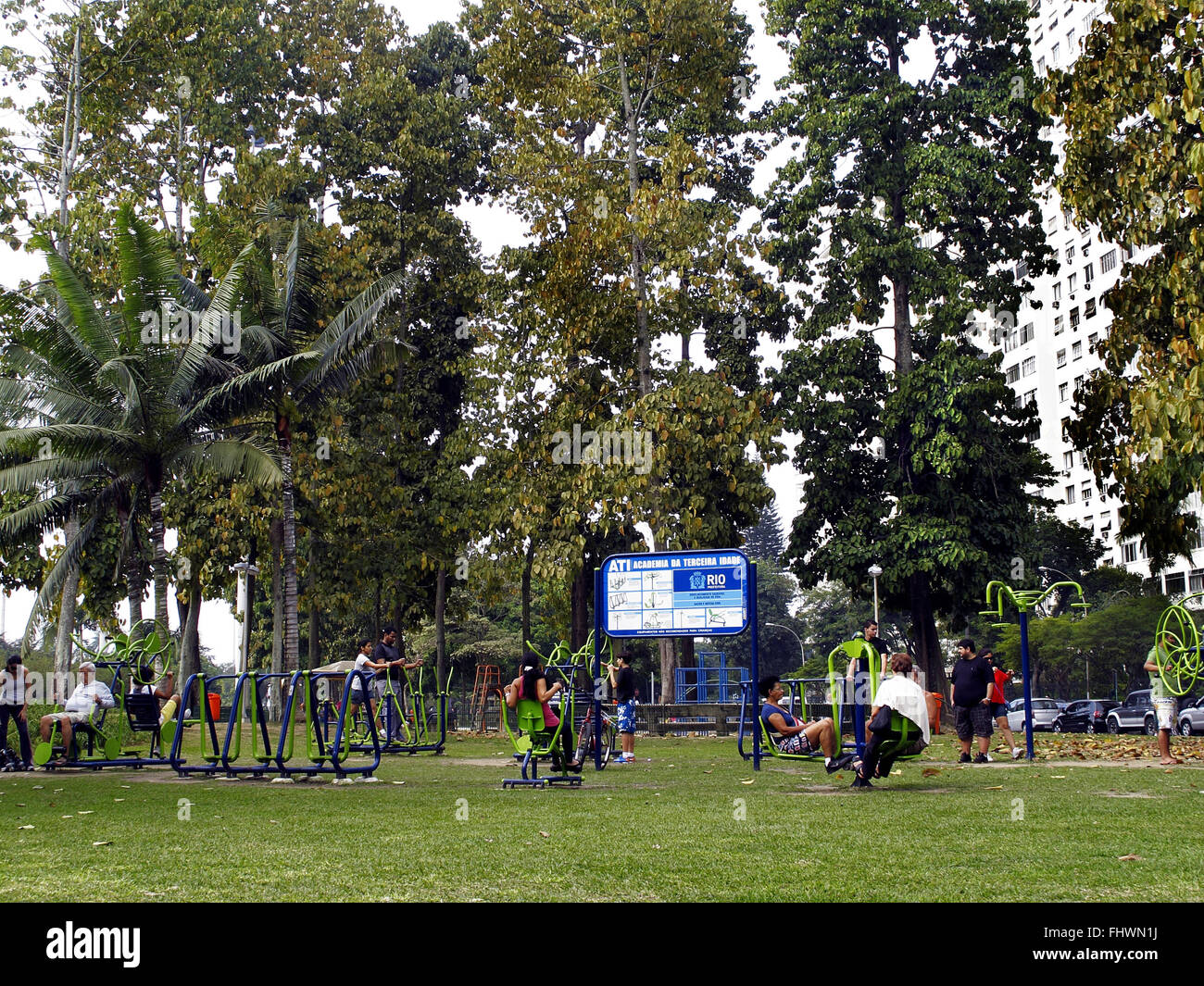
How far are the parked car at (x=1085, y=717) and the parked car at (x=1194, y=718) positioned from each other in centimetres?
402

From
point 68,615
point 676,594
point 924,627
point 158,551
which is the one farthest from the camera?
point 924,627

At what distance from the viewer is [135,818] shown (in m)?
10.8

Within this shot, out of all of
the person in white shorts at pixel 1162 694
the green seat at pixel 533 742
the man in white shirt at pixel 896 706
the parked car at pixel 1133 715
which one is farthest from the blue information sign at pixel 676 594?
the parked car at pixel 1133 715

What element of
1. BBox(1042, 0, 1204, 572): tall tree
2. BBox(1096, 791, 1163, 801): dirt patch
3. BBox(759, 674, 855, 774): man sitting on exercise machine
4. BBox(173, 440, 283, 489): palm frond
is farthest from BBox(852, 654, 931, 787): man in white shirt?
BBox(173, 440, 283, 489): palm frond

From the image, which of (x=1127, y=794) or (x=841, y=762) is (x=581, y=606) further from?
(x=1127, y=794)

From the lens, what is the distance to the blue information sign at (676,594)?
57.0 ft

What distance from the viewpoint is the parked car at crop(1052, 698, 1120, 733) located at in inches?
1567

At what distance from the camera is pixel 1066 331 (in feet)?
261

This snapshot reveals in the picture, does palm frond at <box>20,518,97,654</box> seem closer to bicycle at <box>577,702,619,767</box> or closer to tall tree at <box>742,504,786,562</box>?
bicycle at <box>577,702,619,767</box>

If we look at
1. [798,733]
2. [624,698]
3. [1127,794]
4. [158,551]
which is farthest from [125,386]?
[1127,794]

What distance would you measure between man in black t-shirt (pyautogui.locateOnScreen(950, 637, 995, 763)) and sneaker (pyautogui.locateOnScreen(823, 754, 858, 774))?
367cm

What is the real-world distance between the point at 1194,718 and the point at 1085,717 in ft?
18.0

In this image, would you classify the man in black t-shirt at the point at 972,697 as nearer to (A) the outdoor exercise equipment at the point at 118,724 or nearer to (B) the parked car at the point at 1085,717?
(A) the outdoor exercise equipment at the point at 118,724

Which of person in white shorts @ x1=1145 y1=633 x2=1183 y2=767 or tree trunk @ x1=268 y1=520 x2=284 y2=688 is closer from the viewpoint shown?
person in white shorts @ x1=1145 y1=633 x2=1183 y2=767
